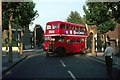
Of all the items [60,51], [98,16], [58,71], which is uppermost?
[98,16]

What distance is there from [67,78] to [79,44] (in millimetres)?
31841

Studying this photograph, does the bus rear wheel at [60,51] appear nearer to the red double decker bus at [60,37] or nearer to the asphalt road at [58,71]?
the red double decker bus at [60,37]

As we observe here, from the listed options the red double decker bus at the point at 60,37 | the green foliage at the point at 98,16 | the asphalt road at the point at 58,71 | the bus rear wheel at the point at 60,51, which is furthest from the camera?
the bus rear wheel at the point at 60,51

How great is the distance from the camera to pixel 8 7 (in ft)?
98.5

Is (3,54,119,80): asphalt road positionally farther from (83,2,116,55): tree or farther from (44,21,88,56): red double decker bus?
(44,21,88,56): red double decker bus

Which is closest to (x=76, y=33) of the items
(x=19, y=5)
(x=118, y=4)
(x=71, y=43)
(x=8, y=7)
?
(x=71, y=43)

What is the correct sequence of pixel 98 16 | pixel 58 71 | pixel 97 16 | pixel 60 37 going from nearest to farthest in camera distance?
pixel 58 71 → pixel 98 16 → pixel 97 16 → pixel 60 37

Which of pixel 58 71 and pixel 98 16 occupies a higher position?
pixel 98 16

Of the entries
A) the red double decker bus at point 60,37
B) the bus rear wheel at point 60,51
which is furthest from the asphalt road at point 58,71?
the bus rear wheel at point 60,51

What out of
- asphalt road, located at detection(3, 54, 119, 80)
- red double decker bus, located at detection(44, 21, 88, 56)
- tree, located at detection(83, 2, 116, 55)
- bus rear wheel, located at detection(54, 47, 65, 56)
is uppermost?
tree, located at detection(83, 2, 116, 55)

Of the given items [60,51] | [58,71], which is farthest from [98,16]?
[58,71]

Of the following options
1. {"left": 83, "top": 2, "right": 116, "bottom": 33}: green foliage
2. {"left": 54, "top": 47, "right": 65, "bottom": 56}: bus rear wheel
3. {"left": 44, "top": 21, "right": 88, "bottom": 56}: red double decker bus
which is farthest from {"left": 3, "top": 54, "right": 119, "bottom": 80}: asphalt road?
{"left": 54, "top": 47, "right": 65, "bottom": 56}: bus rear wheel

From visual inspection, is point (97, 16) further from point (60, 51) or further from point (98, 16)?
point (60, 51)

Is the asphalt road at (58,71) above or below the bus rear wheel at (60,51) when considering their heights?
below
